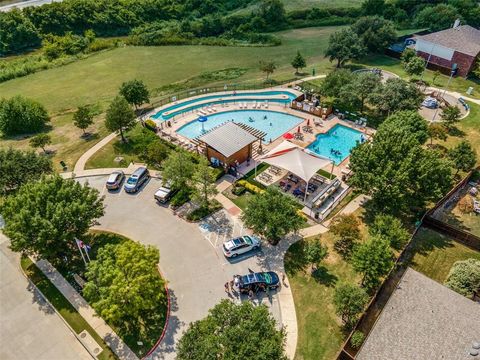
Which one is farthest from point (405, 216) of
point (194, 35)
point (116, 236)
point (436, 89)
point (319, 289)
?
point (194, 35)

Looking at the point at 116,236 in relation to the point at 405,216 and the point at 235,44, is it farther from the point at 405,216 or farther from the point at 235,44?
the point at 235,44

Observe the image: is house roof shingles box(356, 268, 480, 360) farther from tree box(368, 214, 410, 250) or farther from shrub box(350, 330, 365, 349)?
tree box(368, 214, 410, 250)

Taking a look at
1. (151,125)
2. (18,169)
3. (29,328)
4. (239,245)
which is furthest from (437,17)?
(29,328)

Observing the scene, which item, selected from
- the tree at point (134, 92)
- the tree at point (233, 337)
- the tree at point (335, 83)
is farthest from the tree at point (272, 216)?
the tree at point (134, 92)

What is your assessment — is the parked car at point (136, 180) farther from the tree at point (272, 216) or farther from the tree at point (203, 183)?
the tree at point (272, 216)

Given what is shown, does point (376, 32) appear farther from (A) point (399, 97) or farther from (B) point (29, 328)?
(B) point (29, 328)

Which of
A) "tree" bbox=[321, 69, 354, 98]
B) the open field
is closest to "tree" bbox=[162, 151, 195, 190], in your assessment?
the open field
